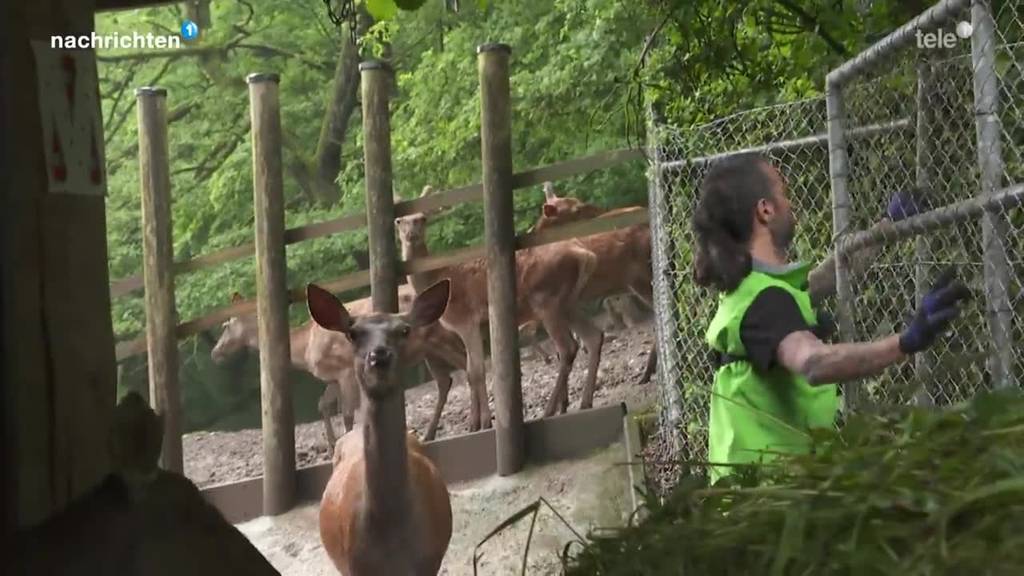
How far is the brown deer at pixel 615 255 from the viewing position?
7.67 meters

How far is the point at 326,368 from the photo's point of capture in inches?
318

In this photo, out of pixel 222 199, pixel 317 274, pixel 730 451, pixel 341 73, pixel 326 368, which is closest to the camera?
pixel 730 451

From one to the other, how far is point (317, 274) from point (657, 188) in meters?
4.13

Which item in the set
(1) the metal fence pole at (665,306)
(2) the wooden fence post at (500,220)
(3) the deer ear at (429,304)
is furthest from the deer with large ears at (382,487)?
(2) the wooden fence post at (500,220)

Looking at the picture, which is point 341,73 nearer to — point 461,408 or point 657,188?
point 461,408

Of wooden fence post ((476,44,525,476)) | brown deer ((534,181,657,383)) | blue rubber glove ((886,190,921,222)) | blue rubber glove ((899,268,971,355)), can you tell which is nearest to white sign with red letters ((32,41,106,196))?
blue rubber glove ((899,268,971,355))

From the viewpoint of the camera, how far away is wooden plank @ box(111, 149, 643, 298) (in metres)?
6.59

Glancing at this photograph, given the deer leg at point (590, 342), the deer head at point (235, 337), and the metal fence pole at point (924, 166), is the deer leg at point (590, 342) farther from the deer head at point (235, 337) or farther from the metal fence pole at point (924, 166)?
the metal fence pole at point (924, 166)

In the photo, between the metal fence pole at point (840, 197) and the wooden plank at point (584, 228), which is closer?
the metal fence pole at point (840, 197)

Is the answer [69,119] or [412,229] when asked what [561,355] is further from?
[69,119]

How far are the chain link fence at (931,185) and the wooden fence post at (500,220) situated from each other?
8.46ft

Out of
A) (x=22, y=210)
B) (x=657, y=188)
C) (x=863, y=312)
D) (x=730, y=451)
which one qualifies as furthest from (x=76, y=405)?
(x=657, y=188)

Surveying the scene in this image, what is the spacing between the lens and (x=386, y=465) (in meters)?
4.71

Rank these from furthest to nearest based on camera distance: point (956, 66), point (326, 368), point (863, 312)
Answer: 1. point (326, 368)
2. point (863, 312)
3. point (956, 66)
